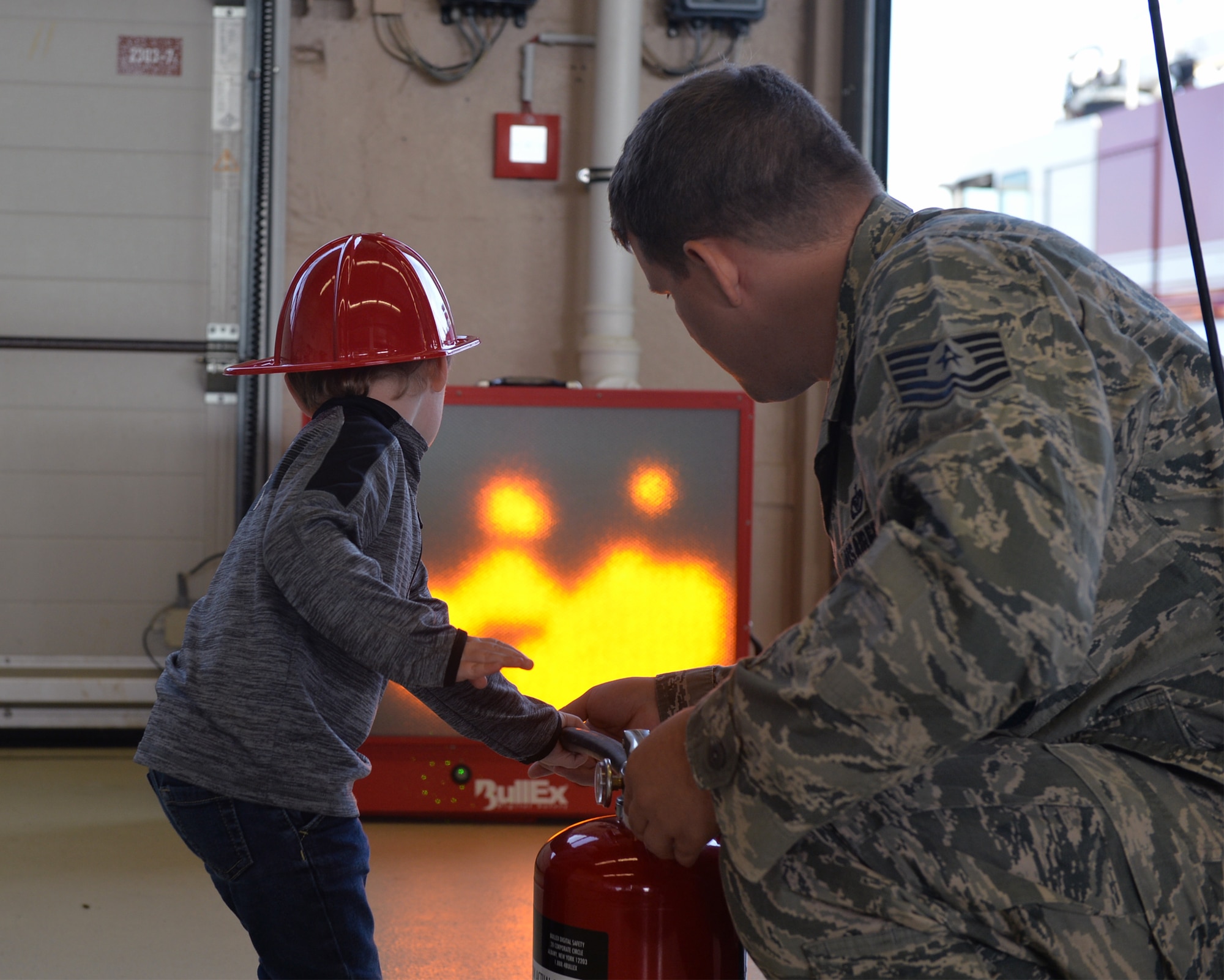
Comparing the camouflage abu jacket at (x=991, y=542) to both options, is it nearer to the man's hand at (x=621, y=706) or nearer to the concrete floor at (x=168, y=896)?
the man's hand at (x=621, y=706)

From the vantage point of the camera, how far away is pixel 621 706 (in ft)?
4.57

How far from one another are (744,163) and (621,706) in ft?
2.22

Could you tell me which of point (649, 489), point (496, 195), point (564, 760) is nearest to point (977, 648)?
point (564, 760)

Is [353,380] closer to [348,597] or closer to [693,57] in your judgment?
[348,597]

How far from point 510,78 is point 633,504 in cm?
155

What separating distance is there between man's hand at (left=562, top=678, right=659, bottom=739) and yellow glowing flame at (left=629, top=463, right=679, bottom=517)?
1.46 m

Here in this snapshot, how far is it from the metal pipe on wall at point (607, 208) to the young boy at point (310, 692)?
6.58 ft

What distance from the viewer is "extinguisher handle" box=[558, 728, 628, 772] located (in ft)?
3.86

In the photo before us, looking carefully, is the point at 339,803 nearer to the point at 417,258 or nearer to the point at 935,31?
the point at 417,258

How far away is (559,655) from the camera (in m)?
2.86

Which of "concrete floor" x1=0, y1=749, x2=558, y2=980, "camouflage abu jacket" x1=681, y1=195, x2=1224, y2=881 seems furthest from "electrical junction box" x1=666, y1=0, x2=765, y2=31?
"camouflage abu jacket" x1=681, y1=195, x2=1224, y2=881

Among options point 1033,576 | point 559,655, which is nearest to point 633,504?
point 559,655

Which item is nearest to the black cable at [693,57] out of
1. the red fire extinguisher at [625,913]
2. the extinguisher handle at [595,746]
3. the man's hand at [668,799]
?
the extinguisher handle at [595,746]

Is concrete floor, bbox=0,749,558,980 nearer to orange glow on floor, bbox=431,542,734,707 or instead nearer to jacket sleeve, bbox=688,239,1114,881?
orange glow on floor, bbox=431,542,734,707
